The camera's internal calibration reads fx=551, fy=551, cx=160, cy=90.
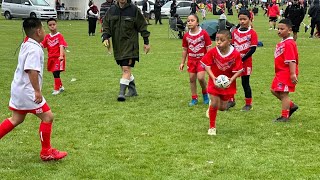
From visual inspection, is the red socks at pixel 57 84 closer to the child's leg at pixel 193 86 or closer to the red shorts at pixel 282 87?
the child's leg at pixel 193 86

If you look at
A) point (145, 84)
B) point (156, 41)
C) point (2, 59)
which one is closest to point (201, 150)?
point (145, 84)

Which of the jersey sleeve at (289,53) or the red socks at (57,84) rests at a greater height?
the jersey sleeve at (289,53)

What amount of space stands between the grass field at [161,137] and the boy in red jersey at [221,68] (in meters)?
0.39

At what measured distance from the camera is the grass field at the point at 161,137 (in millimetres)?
5855

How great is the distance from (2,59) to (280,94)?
443 inches

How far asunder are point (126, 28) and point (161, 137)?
355 centimetres

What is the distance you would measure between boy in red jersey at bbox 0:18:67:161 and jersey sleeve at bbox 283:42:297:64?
11.8 feet

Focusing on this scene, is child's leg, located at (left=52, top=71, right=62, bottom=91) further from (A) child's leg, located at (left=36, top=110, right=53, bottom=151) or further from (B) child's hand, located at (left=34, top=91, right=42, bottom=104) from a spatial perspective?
(B) child's hand, located at (left=34, top=91, right=42, bottom=104)

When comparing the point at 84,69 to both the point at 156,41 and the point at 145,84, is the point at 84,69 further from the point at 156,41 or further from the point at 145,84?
the point at 156,41

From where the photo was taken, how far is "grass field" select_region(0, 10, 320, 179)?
19.2 ft

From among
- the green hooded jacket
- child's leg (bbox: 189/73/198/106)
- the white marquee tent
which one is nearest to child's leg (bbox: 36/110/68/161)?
child's leg (bbox: 189/73/198/106)

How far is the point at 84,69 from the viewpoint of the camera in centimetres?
1501

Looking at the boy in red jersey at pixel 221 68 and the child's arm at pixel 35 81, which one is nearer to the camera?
the child's arm at pixel 35 81

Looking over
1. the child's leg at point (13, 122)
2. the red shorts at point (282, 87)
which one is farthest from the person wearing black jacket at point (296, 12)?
the child's leg at point (13, 122)
